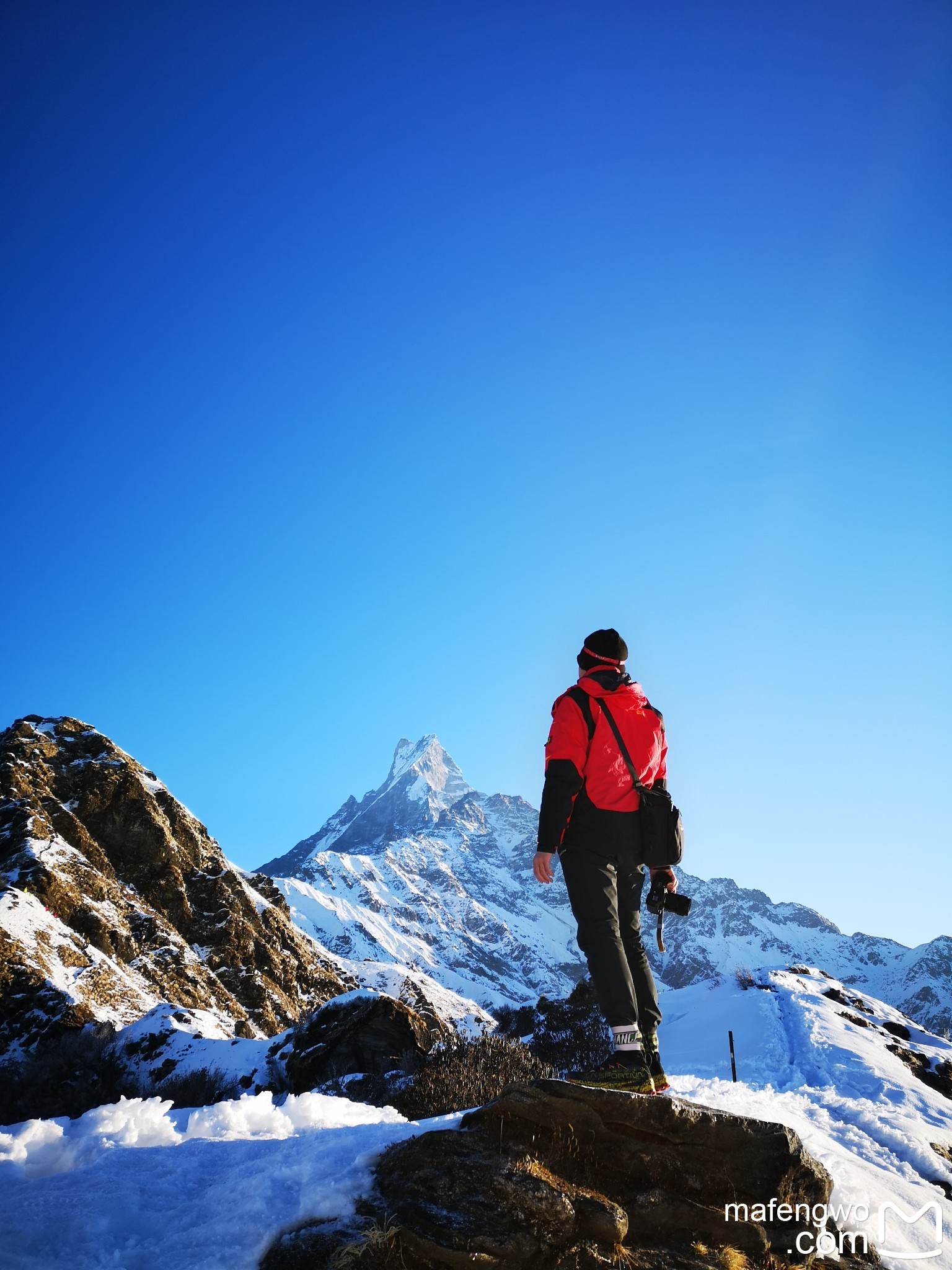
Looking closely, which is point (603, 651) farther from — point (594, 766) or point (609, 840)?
point (609, 840)

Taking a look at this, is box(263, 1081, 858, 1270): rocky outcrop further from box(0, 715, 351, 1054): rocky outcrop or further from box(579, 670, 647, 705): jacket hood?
box(0, 715, 351, 1054): rocky outcrop

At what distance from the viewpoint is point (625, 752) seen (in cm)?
447

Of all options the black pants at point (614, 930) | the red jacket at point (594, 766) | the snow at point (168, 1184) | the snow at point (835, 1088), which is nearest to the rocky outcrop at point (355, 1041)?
the snow at point (835, 1088)

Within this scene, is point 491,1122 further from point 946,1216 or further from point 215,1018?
point 215,1018

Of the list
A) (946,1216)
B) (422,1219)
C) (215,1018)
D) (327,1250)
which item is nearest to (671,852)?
(422,1219)

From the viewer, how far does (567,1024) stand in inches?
936

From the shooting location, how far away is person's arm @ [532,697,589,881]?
13.7 feet

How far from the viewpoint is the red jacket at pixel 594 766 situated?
4270mm

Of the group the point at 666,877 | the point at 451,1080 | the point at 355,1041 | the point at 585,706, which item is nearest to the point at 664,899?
the point at 666,877

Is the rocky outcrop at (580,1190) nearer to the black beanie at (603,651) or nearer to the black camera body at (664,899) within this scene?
the black camera body at (664,899)

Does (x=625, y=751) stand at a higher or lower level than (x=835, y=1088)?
higher

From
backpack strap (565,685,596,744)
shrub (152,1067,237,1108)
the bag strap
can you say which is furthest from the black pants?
shrub (152,1067,237,1108)

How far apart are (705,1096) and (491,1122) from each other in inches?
105

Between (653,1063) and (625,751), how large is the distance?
1802 millimetres
